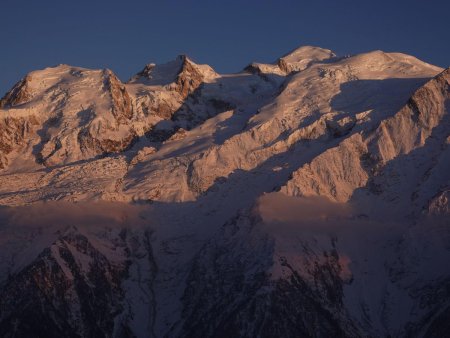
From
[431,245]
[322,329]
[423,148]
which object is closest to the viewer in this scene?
[322,329]

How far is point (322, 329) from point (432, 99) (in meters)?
48.0

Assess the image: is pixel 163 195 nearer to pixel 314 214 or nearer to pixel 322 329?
pixel 314 214

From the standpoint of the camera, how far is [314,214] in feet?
598

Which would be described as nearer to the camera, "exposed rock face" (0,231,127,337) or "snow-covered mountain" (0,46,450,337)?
"exposed rock face" (0,231,127,337)

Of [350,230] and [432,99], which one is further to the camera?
[432,99]

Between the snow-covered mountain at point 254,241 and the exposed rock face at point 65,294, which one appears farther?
the snow-covered mountain at point 254,241

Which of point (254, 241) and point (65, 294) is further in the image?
point (254, 241)

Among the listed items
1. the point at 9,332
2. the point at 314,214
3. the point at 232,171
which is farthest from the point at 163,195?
the point at 9,332

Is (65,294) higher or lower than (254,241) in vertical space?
lower

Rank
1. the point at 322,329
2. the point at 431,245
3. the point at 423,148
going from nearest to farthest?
1. the point at 322,329
2. the point at 431,245
3. the point at 423,148

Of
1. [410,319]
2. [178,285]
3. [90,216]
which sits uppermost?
[90,216]

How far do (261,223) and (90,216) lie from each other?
23511mm

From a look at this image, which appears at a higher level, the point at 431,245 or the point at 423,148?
the point at 423,148

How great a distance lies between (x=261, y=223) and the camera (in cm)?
17950
